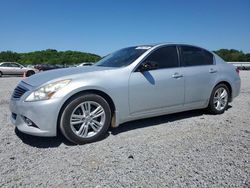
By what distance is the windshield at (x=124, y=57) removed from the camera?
451 centimetres

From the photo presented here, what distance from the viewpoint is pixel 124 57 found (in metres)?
4.77

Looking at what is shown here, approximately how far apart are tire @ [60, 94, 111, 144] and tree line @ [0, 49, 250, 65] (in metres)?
58.8

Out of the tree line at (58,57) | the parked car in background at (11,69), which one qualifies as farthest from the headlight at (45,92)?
the tree line at (58,57)

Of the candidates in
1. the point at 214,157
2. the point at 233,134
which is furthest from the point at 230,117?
the point at 214,157

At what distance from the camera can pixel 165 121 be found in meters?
5.07

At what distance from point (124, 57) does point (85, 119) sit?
153 centimetres

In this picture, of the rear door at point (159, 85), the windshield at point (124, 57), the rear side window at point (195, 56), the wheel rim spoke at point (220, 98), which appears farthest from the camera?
the wheel rim spoke at point (220, 98)

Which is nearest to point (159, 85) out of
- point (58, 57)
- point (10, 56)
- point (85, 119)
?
point (85, 119)

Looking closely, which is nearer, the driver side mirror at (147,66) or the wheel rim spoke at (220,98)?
the driver side mirror at (147,66)

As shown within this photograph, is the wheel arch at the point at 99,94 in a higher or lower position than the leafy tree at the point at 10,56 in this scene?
lower

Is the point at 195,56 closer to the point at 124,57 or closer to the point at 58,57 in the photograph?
the point at 124,57

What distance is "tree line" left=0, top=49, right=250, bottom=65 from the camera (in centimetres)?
6500

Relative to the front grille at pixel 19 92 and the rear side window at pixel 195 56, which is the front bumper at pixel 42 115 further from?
the rear side window at pixel 195 56

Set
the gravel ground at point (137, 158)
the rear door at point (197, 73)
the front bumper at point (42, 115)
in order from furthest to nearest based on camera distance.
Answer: the rear door at point (197, 73), the front bumper at point (42, 115), the gravel ground at point (137, 158)
